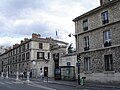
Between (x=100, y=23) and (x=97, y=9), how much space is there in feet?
6.30

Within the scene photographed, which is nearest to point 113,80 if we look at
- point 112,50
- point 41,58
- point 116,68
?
point 116,68

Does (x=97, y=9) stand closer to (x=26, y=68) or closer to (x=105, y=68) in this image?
(x=105, y=68)

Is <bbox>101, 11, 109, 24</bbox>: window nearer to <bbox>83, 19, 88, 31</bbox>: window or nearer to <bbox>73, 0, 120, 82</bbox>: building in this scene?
<bbox>73, 0, 120, 82</bbox>: building

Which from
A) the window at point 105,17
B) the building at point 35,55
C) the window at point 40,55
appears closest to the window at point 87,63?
the window at point 105,17

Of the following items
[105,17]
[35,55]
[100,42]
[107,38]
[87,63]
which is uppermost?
[105,17]

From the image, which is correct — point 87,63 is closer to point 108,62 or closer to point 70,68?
point 70,68

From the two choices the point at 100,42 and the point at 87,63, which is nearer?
the point at 100,42

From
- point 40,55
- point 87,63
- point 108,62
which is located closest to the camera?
point 108,62

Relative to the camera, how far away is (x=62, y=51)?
142 ft

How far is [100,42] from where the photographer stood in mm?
29938

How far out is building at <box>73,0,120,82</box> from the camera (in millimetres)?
27312

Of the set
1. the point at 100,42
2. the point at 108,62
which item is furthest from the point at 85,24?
the point at 108,62

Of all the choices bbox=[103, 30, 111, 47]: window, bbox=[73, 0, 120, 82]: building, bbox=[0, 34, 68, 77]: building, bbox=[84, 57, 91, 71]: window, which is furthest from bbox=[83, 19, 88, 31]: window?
bbox=[0, 34, 68, 77]: building

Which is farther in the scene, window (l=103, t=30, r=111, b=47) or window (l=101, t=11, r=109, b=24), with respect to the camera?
window (l=101, t=11, r=109, b=24)
